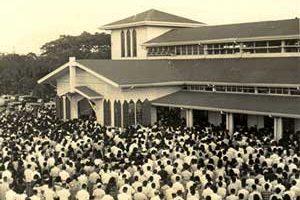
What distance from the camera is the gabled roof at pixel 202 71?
26.3 m

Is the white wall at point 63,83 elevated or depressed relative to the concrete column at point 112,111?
elevated

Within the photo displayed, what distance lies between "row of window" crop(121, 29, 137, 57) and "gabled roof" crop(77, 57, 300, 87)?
4.81 meters

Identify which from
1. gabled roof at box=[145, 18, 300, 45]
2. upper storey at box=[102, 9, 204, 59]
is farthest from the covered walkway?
upper storey at box=[102, 9, 204, 59]

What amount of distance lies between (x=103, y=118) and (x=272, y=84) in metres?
10.2

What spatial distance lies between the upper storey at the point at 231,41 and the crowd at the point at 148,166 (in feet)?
25.1

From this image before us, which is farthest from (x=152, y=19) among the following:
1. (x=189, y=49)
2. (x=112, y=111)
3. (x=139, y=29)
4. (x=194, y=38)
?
(x=112, y=111)

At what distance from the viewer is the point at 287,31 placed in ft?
95.9

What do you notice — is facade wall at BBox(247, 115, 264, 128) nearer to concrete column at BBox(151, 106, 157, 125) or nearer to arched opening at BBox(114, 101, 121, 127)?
concrete column at BBox(151, 106, 157, 125)

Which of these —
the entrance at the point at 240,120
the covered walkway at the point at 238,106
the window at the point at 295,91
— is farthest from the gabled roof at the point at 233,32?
the entrance at the point at 240,120

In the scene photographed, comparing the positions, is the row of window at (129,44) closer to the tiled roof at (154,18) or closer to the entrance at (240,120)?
the tiled roof at (154,18)

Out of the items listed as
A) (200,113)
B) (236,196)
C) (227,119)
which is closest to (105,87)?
(200,113)

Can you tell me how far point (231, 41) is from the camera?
31.8 m

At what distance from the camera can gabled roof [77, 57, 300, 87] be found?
26266mm

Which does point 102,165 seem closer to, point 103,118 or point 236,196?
point 236,196
